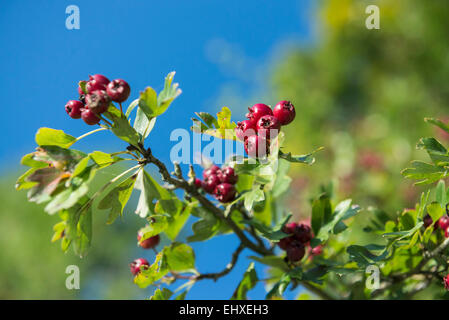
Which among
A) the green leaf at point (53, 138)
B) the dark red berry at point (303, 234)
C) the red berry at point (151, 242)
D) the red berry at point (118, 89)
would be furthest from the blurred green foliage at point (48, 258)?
the red berry at point (118, 89)

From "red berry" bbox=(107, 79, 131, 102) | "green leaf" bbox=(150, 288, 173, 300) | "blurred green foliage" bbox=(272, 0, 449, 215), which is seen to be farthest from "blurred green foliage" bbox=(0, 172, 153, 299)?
"red berry" bbox=(107, 79, 131, 102)

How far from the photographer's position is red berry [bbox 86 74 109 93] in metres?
1.04

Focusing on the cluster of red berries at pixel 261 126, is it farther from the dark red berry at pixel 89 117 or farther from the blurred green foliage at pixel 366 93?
the blurred green foliage at pixel 366 93

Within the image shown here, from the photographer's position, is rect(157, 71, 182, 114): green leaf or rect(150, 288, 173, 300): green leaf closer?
rect(157, 71, 182, 114): green leaf

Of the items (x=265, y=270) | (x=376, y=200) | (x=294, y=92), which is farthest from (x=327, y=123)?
(x=265, y=270)

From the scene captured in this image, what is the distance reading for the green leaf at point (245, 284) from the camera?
133cm

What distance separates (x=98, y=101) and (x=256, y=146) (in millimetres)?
378

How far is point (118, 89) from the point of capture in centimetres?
102

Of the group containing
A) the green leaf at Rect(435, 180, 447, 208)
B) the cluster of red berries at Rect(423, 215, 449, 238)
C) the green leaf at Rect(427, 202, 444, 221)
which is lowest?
the cluster of red berries at Rect(423, 215, 449, 238)

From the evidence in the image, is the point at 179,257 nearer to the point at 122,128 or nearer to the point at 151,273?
the point at 151,273

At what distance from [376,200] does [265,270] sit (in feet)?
5.68

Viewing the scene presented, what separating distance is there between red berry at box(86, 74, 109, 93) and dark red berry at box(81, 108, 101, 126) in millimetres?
59

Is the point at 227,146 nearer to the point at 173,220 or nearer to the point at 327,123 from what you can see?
the point at 173,220

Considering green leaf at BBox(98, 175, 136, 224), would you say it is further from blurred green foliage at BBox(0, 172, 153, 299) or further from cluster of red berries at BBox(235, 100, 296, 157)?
blurred green foliage at BBox(0, 172, 153, 299)
